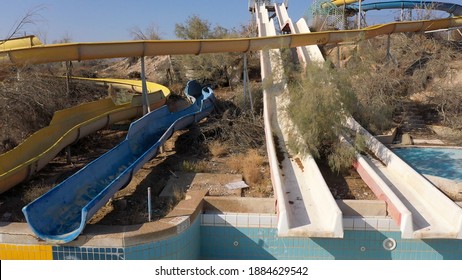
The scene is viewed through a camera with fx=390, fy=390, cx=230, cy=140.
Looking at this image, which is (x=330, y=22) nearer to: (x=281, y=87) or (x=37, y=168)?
(x=281, y=87)

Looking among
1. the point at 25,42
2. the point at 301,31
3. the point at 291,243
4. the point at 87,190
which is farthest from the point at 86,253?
the point at 301,31

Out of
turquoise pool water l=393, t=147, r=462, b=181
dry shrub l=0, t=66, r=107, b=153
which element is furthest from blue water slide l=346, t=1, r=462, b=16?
dry shrub l=0, t=66, r=107, b=153

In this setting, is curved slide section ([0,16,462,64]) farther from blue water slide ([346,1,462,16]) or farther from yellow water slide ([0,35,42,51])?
blue water slide ([346,1,462,16])

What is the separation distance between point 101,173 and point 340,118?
3.90m

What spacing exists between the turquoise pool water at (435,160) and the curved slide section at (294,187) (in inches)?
93.2

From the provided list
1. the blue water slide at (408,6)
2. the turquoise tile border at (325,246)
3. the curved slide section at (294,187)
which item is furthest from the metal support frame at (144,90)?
the blue water slide at (408,6)

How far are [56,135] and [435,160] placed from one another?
707 cm

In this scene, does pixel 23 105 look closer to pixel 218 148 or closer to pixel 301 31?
pixel 218 148

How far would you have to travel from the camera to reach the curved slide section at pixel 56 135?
5543mm

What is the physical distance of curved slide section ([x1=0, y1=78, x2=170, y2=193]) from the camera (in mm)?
5543

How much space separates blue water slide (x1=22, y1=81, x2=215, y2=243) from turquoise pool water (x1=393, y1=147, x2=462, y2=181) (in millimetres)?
4621

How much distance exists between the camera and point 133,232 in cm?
420

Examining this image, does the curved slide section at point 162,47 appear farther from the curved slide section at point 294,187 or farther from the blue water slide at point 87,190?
the blue water slide at point 87,190

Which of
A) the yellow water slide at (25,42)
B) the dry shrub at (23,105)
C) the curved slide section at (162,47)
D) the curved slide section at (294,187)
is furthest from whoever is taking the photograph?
the yellow water slide at (25,42)
